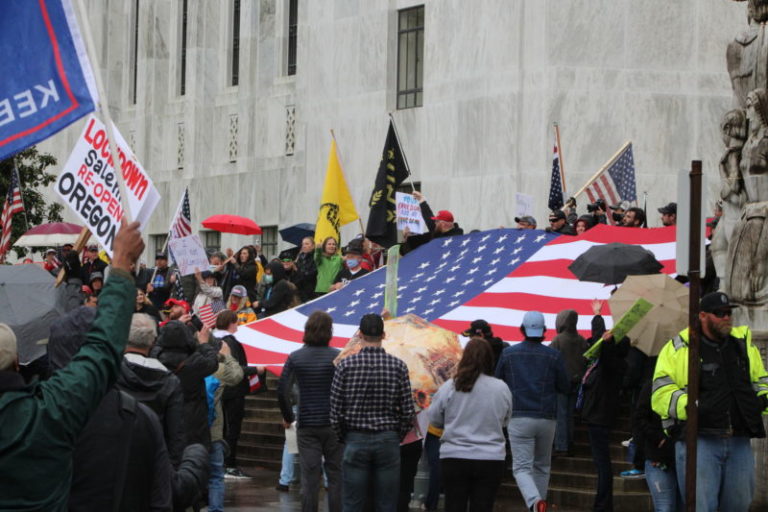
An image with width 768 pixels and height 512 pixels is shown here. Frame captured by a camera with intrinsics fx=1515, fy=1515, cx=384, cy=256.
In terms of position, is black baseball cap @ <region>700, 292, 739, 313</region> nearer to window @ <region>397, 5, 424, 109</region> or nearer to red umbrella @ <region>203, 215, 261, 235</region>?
red umbrella @ <region>203, 215, 261, 235</region>

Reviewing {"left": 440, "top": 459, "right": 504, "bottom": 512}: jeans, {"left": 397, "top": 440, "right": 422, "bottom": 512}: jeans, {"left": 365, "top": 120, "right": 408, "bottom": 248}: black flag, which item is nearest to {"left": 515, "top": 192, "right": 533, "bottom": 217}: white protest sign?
{"left": 365, "top": 120, "right": 408, "bottom": 248}: black flag

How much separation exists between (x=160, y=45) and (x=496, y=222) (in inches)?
619

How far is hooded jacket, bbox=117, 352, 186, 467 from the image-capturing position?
7.21 m

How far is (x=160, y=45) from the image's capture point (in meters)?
39.8

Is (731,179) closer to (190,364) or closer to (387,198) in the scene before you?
(190,364)

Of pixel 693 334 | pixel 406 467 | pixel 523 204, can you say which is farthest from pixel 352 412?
pixel 523 204

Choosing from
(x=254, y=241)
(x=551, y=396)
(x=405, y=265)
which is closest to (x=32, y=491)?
(x=551, y=396)

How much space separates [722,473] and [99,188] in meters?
4.42

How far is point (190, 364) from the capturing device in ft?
Answer: 35.9

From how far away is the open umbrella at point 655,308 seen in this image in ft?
44.0

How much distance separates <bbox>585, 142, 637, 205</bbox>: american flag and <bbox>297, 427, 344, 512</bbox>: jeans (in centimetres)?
1078

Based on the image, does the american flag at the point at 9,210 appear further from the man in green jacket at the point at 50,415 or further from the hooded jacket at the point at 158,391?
the man in green jacket at the point at 50,415

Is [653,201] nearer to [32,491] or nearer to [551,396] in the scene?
[551,396]

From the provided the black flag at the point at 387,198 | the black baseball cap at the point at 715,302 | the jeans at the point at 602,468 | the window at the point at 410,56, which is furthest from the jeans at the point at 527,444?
the window at the point at 410,56
